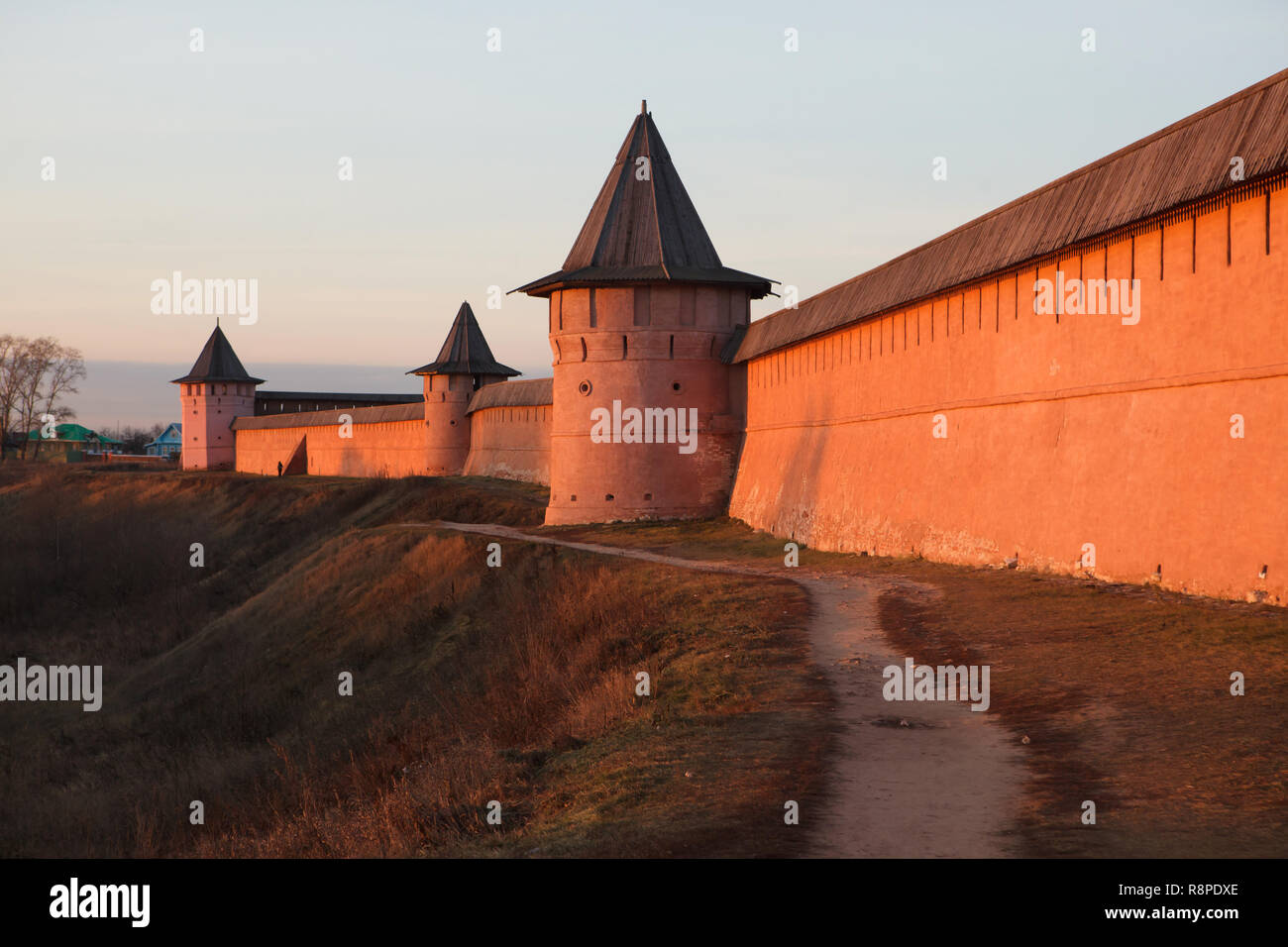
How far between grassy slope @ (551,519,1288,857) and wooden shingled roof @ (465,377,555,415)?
77.2 feet

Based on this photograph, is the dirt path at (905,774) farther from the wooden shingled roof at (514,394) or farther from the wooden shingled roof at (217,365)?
the wooden shingled roof at (217,365)

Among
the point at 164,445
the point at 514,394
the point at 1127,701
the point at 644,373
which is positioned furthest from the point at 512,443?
the point at 164,445

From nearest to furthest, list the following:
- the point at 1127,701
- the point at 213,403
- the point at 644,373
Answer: the point at 1127,701 → the point at 644,373 → the point at 213,403

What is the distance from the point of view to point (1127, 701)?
748cm

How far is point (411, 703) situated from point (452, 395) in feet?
98.2

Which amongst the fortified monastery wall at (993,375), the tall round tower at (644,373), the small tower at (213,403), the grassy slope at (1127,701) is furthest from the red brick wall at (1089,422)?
the small tower at (213,403)

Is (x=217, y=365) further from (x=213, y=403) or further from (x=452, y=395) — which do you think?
(x=452, y=395)

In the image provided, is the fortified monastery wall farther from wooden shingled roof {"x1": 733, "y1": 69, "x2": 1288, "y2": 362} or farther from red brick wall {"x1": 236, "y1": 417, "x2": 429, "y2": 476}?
red brick wall {"x1": 236, "y1": 417, "x2": 429, "y2": 476}

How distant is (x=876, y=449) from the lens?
18203 mm

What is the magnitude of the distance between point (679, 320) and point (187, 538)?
73.4ft

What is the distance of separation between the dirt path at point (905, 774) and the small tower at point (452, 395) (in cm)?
3485

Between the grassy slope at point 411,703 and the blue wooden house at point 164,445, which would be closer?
the grassy slope at point 411,703

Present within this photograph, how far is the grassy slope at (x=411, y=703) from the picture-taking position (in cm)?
662

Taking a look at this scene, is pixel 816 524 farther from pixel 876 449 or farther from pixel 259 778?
pixel 259 778
